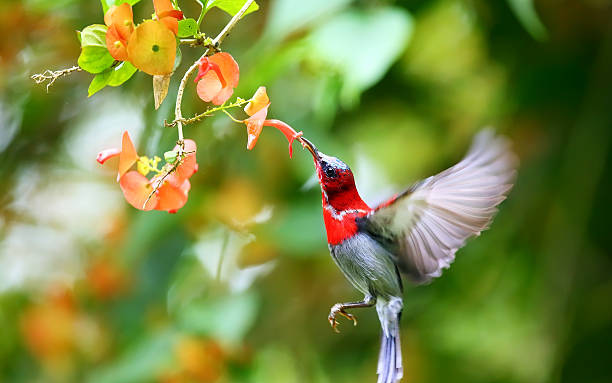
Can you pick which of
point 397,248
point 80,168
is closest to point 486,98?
point 80,168

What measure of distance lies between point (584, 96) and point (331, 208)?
128 cm

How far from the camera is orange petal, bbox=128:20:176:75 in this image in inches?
24.4

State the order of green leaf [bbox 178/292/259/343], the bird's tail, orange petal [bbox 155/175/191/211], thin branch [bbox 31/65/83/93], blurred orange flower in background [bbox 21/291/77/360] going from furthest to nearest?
blurred orange flower in background [bbox 21/291/77/360], green leaf [bbox 178/292/259/343], the bird's tail, orange petal [bbox 155/175/191/211], thin branch [bbox 31/65/83/93]

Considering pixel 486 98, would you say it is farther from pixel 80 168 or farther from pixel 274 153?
pixel 80 168

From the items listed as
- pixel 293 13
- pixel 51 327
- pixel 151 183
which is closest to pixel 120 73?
pixel 151 183

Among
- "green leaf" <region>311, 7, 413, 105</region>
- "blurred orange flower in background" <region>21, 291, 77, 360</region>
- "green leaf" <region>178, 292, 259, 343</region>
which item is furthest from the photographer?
"blurred orange flower in background" <region>21, 291, 77, 360</region>

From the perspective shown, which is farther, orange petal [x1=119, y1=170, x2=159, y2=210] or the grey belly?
the grey belly

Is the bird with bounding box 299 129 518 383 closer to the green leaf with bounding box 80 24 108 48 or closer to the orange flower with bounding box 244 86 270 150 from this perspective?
the orange flower with bounding box 244 86 270 150

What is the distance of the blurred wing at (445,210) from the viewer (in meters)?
0.77

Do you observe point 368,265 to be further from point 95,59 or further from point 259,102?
point 95,59

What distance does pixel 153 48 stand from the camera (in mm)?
625

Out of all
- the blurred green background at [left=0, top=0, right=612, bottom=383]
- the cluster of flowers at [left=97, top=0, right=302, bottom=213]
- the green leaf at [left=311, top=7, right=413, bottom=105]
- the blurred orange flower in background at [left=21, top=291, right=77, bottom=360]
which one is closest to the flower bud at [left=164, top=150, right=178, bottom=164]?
the cluster of flowers at [left=97, top=0, right=302, bottom=213]

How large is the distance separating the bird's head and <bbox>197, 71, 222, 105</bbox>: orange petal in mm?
127

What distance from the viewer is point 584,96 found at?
1899 millimetres
